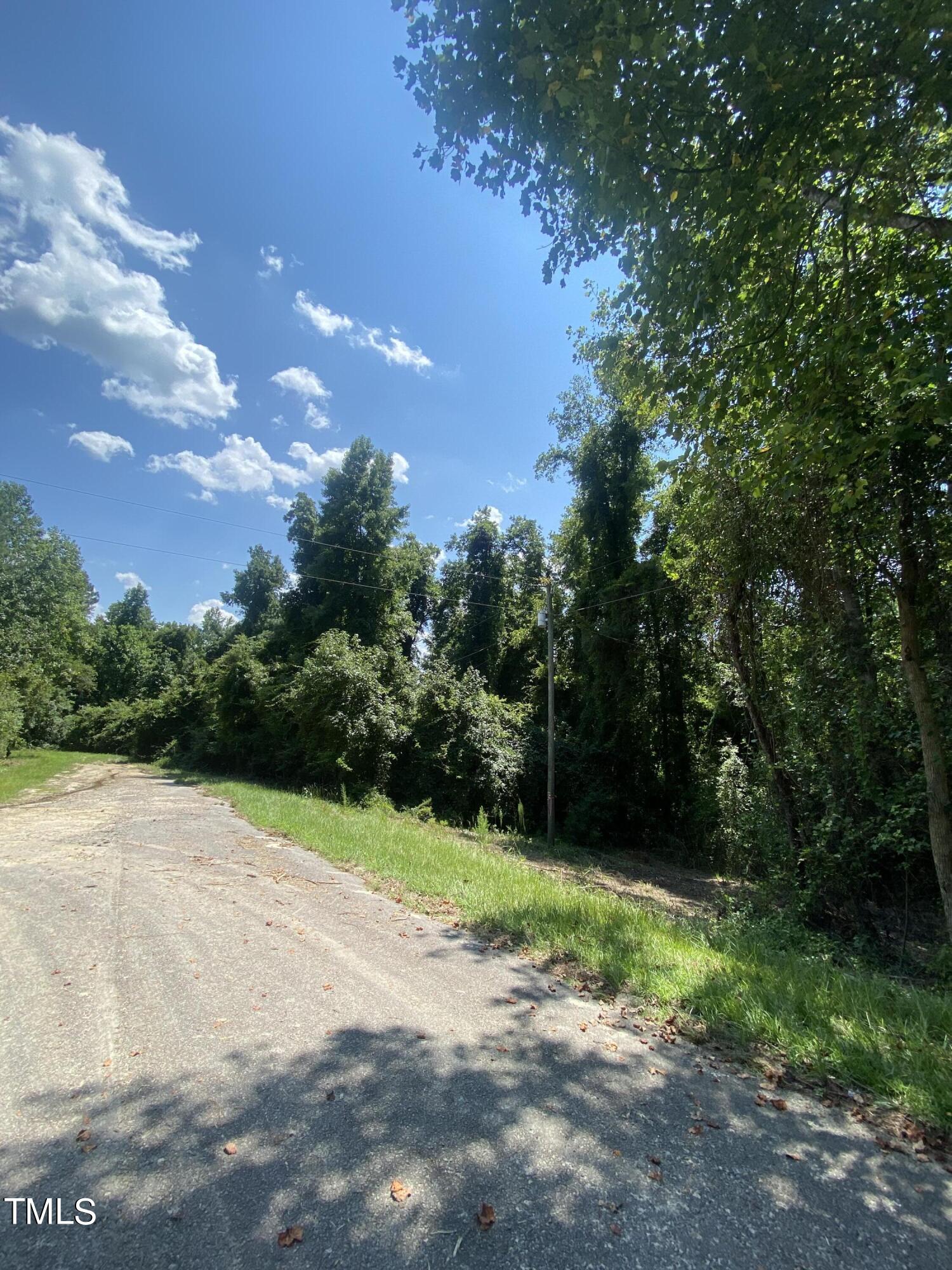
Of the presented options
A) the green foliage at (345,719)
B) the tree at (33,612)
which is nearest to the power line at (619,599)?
the green foliage at (345,719)

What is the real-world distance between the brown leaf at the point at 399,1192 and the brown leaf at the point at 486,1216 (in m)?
0.26

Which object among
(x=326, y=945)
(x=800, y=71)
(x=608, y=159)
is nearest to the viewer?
(x=800, y=71)

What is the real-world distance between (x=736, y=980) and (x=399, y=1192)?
9.79 feet

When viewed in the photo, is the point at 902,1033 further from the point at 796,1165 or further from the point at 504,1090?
the point at 504,1090

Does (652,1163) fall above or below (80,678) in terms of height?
below

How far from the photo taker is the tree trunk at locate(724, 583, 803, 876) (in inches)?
365

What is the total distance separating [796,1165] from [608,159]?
6061 millimetres

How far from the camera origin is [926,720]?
6520mm

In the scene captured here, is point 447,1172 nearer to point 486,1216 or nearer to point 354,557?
point 486,1216

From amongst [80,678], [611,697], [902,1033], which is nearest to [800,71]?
[902,1033]

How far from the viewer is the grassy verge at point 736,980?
9.95 feet

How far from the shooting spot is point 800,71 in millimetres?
3928

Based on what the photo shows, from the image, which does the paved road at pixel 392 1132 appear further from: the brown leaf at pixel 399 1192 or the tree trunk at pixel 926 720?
the tree trunk at pixel 926 720

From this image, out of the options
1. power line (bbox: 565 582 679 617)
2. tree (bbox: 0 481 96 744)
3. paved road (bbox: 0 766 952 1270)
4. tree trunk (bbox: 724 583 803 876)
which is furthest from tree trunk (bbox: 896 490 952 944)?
tree (bbox: 0 481 96 744)
